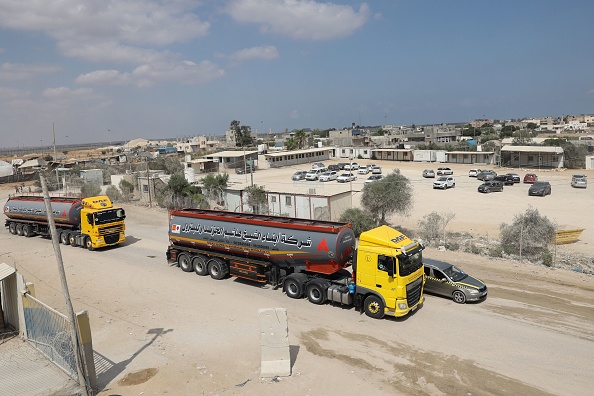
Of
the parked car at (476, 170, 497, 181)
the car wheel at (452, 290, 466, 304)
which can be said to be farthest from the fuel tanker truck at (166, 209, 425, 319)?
the parked car at (476, 170, 497, 181)

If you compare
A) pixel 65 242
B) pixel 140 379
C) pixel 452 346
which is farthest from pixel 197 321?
pixel 65 242

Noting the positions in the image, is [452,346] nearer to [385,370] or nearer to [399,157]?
[385,370]

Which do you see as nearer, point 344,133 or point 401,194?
point 401,194

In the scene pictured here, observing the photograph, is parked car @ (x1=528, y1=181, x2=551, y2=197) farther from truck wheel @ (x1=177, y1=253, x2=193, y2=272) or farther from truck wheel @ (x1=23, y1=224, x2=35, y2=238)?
truck wheel @ (x1=23, y1=224, x2=35, y2=238)

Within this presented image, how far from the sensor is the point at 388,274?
13906 millimetres

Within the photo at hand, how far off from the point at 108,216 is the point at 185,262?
24.9 feet

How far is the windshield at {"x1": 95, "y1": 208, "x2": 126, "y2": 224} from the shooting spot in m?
24.7

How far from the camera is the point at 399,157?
274 feet

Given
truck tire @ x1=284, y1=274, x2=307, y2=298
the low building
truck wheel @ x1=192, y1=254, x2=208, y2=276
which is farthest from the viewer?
the low building

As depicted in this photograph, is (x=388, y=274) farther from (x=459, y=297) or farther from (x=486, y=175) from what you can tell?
(x=486, y=175)

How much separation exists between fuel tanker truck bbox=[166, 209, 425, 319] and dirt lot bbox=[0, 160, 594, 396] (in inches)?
23.4

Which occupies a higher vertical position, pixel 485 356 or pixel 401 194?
pixel 401 194

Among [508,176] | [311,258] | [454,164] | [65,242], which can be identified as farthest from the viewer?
[454,164]

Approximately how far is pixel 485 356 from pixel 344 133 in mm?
135976
